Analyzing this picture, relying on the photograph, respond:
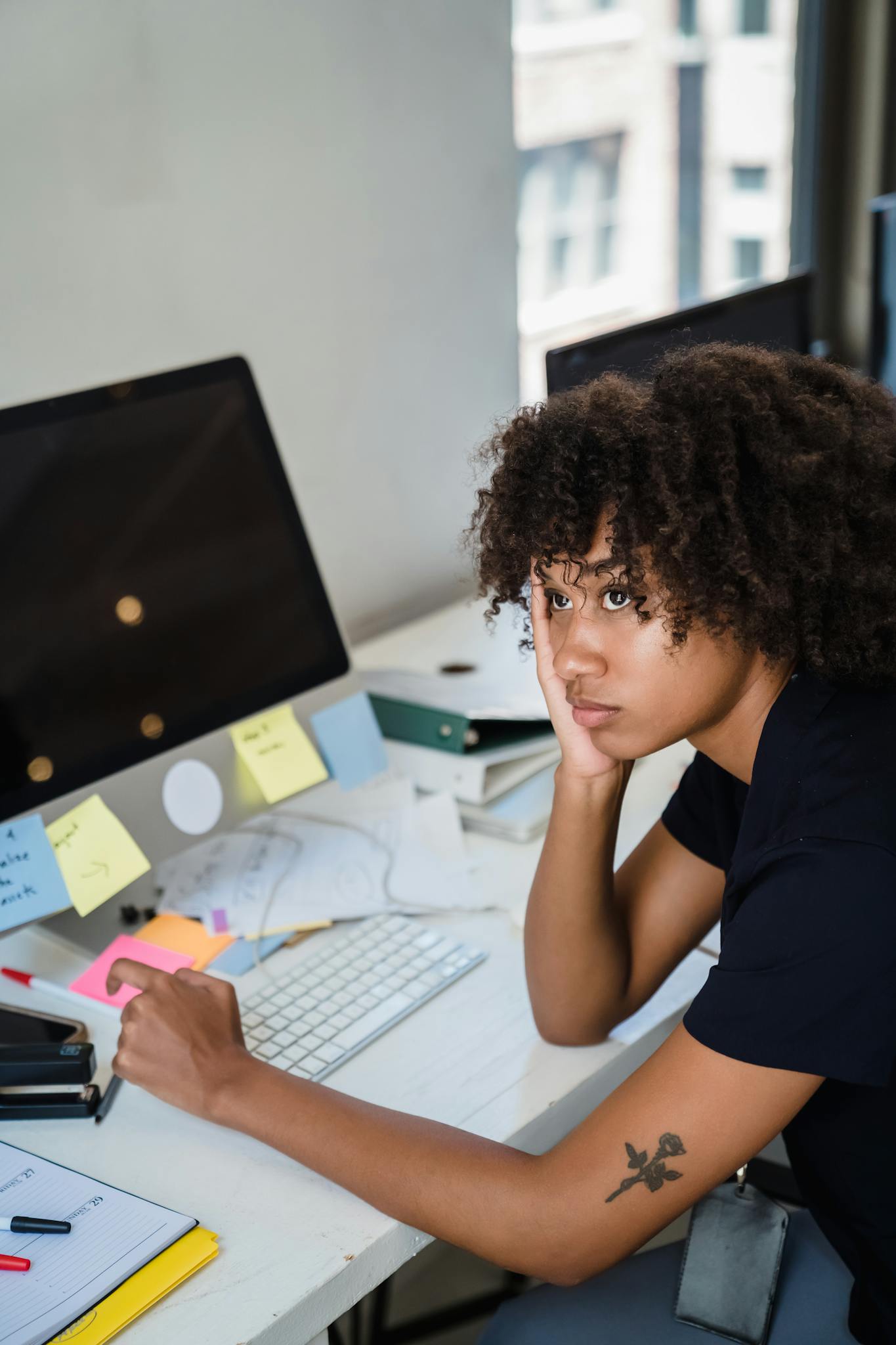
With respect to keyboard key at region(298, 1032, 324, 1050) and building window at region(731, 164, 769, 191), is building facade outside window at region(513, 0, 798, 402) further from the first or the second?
keyboard key at region(298, 1032, 324, 1050)

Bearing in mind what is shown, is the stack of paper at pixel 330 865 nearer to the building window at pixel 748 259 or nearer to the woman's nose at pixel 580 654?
the woman's nose at pixel 580 654

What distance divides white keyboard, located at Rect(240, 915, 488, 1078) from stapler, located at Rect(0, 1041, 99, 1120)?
0.14m

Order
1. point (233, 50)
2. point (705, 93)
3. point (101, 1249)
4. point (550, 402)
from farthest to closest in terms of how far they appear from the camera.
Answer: point (705, 93), point (233, 50), point (550, 402), point (101, 1249)

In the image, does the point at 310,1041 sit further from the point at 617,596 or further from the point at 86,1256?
the point at 617,596

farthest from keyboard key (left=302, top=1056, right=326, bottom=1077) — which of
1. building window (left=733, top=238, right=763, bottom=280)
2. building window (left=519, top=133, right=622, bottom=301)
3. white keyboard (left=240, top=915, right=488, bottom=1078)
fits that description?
building window (left=733, top=238, right=763, bottom=280)

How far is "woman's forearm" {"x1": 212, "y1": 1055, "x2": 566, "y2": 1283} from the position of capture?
32.3 inches

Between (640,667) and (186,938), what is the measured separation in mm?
542

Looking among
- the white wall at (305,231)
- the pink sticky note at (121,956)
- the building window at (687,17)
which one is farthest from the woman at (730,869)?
the building window at (687,17)

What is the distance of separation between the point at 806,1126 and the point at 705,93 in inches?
Result: 103

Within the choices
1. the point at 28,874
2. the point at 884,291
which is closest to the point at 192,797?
the point at 28,874

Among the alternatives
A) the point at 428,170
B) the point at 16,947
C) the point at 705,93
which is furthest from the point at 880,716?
the point at 705,93

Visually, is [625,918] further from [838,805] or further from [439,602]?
[439,602]

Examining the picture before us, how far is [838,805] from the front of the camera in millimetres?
811

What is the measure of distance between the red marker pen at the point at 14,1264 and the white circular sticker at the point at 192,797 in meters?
0.51
